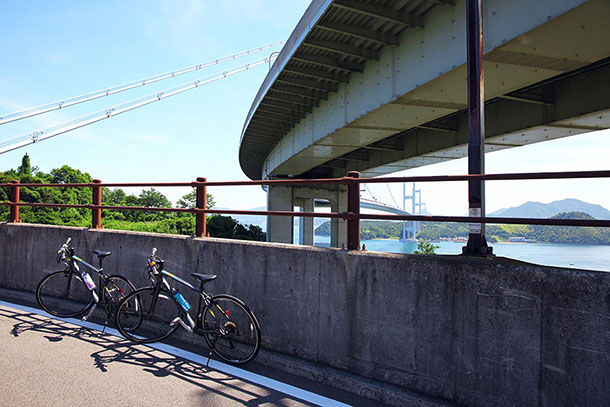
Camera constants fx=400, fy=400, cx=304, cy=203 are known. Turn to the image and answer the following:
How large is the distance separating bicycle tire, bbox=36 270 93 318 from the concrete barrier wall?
216 cm

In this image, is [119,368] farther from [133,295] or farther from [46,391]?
[133,295]

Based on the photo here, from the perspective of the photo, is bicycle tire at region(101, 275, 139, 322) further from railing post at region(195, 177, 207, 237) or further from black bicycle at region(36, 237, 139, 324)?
railing post at region(195, 177, 207, 237)

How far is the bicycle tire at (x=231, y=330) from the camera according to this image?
4305mm

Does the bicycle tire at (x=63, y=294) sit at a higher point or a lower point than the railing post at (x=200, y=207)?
lower

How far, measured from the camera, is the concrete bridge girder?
623cm

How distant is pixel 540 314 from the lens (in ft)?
10.0

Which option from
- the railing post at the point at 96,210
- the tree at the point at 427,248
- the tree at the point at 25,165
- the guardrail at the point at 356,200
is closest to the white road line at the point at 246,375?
the guardrail at the point at 356,200

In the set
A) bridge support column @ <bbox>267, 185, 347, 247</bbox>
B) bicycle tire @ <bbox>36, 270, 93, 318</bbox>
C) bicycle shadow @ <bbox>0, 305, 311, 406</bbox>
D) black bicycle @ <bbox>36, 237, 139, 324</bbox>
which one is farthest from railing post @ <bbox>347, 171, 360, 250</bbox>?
bridge support column @ <bbox>267, 185, 347, 247</bbox>

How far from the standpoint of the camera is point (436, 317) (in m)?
3.50

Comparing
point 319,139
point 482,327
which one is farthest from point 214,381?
point 319,139

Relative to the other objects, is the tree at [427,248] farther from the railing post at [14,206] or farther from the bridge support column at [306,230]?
the railing post at [14,206]

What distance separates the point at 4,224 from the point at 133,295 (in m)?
4.31

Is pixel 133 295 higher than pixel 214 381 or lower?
higher

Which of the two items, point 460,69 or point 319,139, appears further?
point 319,139
